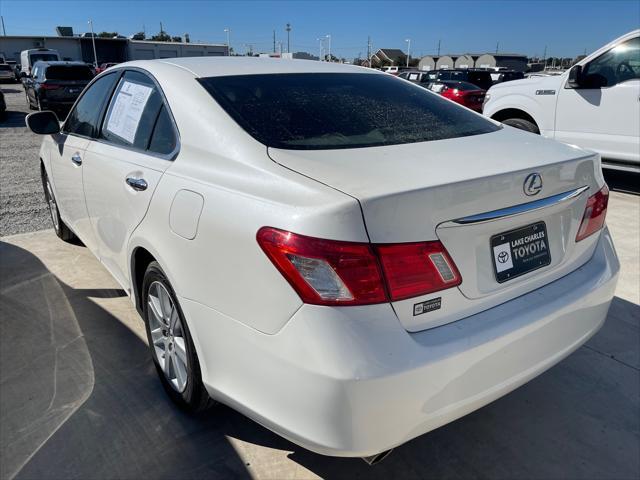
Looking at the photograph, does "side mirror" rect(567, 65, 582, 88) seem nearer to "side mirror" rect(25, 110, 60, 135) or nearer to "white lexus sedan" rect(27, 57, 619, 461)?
"white lexus sedan" rect(27, 57, 619, 461)

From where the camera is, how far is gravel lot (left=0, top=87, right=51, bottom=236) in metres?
5.33

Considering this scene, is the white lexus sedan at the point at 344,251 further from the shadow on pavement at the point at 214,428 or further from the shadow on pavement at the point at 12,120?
the shadow on pavement at the point at 12,120

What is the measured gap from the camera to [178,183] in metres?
2.15

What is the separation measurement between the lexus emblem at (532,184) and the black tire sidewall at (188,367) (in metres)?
1.41

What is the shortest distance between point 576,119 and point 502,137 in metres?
5.03

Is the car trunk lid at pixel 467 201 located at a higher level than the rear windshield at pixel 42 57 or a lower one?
lower

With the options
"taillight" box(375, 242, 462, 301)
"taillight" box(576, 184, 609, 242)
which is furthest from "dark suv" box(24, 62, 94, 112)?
"taillight" box(375, 242, 462, 301)

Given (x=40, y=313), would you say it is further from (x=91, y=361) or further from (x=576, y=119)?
(x=576, y=119)

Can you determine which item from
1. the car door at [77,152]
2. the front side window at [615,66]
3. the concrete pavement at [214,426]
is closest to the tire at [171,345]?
the concrete pavement at [214,426]

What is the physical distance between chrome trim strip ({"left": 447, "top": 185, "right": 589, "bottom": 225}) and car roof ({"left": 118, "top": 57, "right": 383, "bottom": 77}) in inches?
56.9

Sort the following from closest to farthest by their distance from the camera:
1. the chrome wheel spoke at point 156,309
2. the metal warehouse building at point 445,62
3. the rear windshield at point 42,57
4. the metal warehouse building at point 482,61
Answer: the chrome wheel spoke at point 156,309 → the rear windshield at point 42,57 → the metal warehouse building at point 482,61 → the metal warehouse building at point 445,62

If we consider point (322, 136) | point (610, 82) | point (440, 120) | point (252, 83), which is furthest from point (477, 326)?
point (610, 82)

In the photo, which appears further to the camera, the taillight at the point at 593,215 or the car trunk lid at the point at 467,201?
the taillight at the point at 593,215

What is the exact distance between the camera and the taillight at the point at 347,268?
1.57 m
